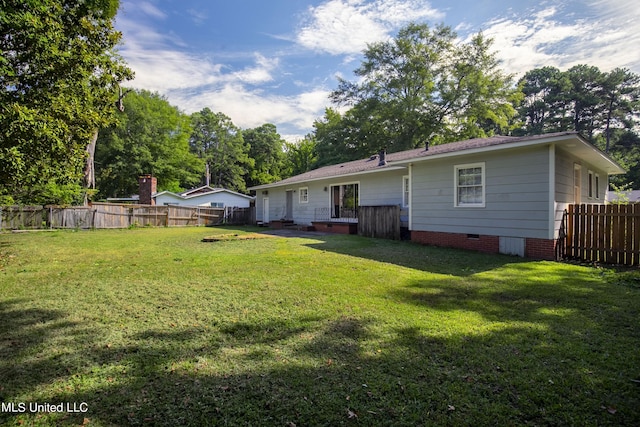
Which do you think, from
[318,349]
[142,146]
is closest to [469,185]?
[318,349]

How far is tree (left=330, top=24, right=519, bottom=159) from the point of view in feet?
94.6

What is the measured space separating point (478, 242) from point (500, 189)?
5.61 feet

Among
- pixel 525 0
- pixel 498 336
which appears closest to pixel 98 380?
pixel 498 336

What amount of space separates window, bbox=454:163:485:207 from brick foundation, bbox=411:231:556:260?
104 centimetres

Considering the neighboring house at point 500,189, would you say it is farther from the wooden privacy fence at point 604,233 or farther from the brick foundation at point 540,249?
the wooden privacy fence at point 604,233

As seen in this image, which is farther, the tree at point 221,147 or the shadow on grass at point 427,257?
the tree at point 221,147

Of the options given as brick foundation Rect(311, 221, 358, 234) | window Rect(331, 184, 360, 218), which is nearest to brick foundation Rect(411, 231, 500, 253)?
brick foundation Rect(311, 221, 358, 234)

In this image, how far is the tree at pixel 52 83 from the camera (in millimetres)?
6934

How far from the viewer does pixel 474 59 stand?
2933 cm

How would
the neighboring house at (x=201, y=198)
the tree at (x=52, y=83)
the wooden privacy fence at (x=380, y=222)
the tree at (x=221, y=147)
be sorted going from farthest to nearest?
the tree at (x=221, y=147), the neighboring house at (x=201, y=198), the wooden privacy fence at (x=380, y=222), the tree at (x=52, y=83)

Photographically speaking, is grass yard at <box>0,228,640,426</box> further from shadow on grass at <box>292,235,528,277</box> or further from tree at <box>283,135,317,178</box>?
tree at <box>283,135,317,178</box>

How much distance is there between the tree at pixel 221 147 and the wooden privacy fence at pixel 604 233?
4192 cm

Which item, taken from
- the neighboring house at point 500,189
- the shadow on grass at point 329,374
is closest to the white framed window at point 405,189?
the neighboring house at point 500,189

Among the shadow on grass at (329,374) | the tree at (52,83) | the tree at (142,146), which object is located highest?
the tree at (142,146)
